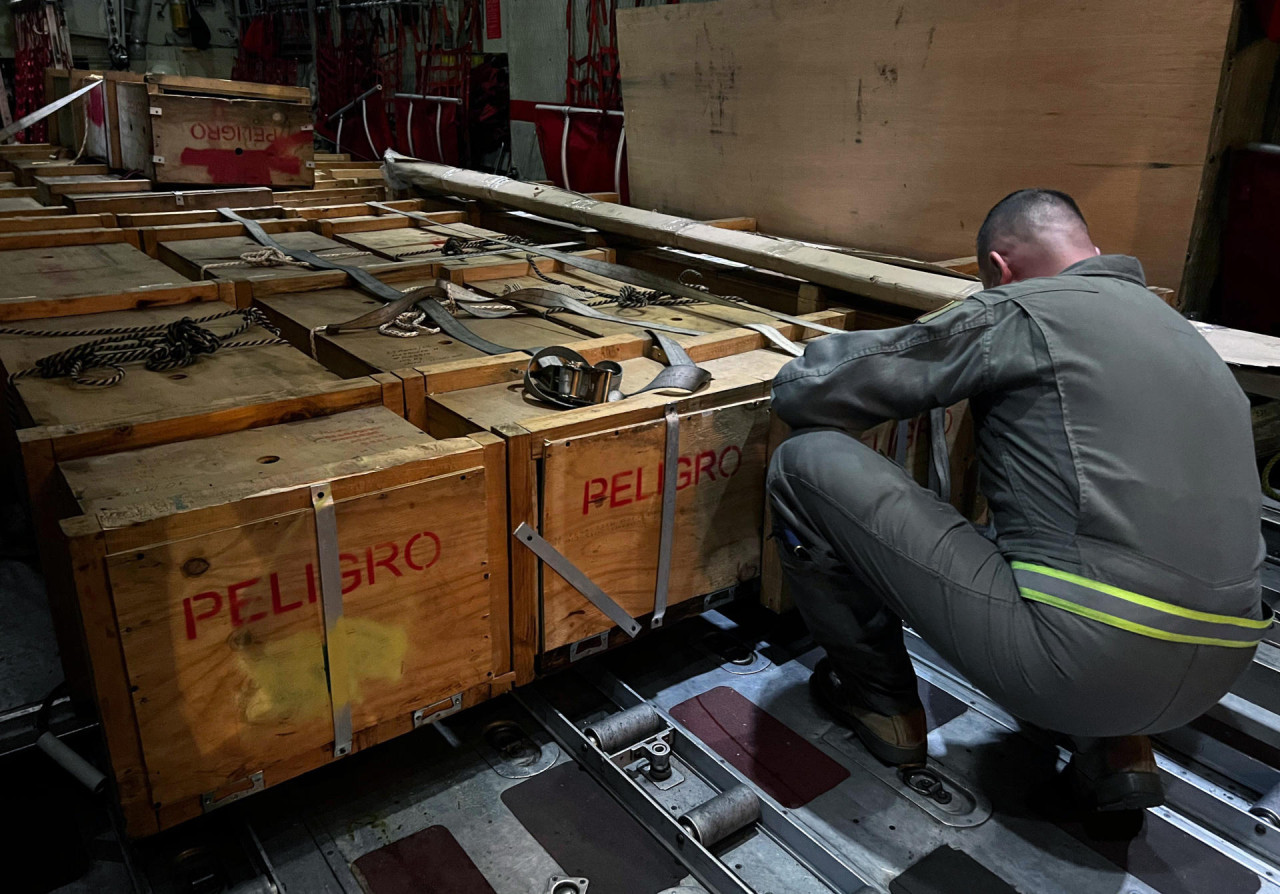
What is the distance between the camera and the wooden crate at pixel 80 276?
3385 millimetres

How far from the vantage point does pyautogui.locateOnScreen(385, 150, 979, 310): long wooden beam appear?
10.8 ft

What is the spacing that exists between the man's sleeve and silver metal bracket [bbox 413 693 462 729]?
1.14 meters

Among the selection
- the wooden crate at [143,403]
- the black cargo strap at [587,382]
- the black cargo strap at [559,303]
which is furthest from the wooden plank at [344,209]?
the black cargo strap at [587,382]

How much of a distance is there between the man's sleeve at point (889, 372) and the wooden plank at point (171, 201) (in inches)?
183

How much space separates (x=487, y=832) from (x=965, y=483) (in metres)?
1.98

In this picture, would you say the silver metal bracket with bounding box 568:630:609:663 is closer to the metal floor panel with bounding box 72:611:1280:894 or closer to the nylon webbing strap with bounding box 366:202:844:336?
the metal floor panel with bounding box 72:611:1280:894

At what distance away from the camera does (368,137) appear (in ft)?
36.8

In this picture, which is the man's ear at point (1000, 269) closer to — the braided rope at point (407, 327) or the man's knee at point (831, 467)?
the man's knee at point (831, 467)

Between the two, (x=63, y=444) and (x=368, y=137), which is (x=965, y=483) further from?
(x=368, y=137)

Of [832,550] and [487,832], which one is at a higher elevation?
[832,550]

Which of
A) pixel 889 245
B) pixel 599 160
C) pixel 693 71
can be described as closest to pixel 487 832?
pixel 889 245

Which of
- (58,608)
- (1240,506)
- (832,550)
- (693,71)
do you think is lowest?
(58,608)

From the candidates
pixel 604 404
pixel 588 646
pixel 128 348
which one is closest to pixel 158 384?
pixel 128 348

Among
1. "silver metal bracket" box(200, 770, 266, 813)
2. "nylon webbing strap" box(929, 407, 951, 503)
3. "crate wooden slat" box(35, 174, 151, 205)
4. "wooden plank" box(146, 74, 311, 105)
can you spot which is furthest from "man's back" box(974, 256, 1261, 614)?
"crate wooden slat" box(35, 174, 151, 205)
